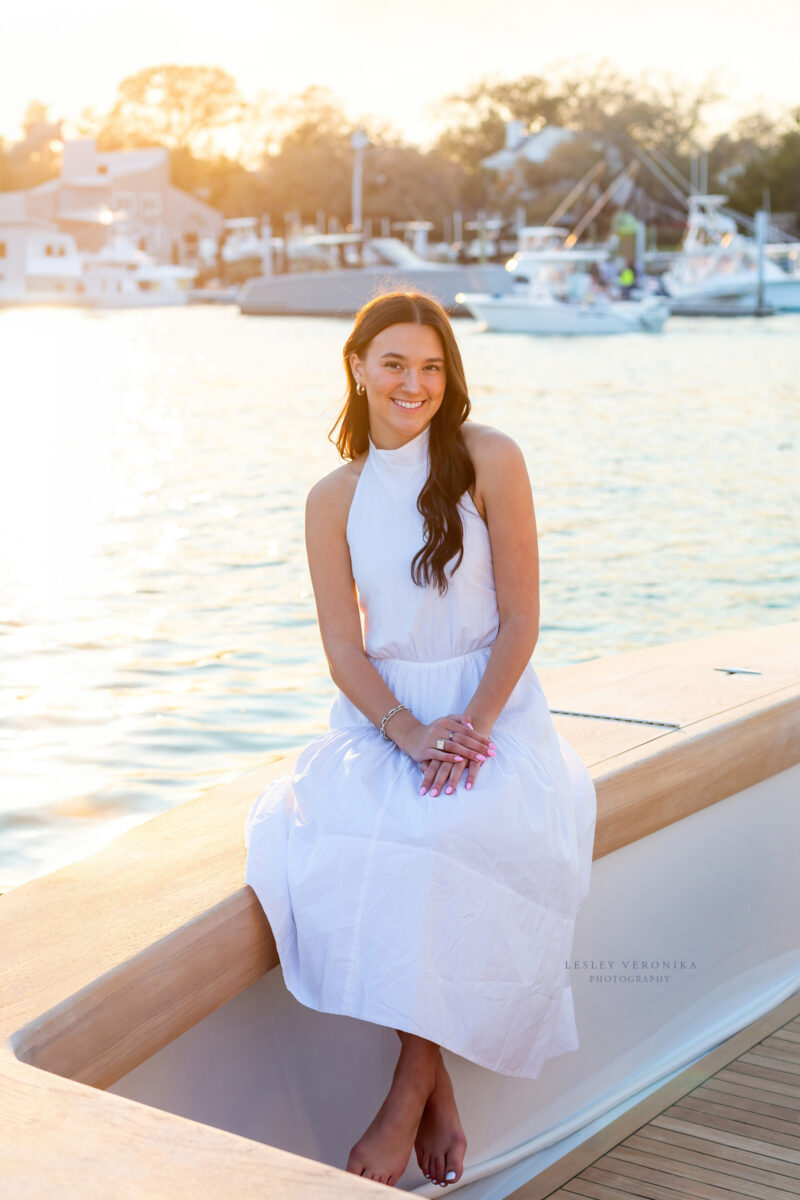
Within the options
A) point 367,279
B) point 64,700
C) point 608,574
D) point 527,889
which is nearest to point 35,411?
point 608,574

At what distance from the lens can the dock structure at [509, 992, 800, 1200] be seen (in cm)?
152

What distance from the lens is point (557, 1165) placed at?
5.15 ft

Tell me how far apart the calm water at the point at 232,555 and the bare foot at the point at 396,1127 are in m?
0.78

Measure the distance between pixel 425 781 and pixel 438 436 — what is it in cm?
42

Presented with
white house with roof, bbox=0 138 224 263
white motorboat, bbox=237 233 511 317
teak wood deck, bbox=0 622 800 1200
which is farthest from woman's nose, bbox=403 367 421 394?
white house with roof, bbox=0 138 224 263

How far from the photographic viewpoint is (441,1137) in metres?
1.38

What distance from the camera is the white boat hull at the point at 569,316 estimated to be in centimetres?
2719

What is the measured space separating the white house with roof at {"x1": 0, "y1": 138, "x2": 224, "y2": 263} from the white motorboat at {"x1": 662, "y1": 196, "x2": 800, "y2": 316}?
2513cm

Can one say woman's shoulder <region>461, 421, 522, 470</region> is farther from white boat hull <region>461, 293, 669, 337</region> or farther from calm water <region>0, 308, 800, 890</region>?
white boat hull <region>461, 293, 669, 337</region>

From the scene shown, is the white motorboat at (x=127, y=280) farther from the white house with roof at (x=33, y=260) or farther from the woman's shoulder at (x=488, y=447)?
the woman's shoulder at (x=488, y=447)

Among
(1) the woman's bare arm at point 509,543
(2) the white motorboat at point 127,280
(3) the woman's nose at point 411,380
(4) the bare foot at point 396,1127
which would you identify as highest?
(2) the white motorboat at point 127,280

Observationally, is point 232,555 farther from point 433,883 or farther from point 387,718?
point 433,883

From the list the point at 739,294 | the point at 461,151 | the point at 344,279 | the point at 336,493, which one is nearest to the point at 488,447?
the point at 336,493

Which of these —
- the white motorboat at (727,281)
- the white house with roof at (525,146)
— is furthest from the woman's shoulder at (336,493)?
the white house with roof at (525,146)
